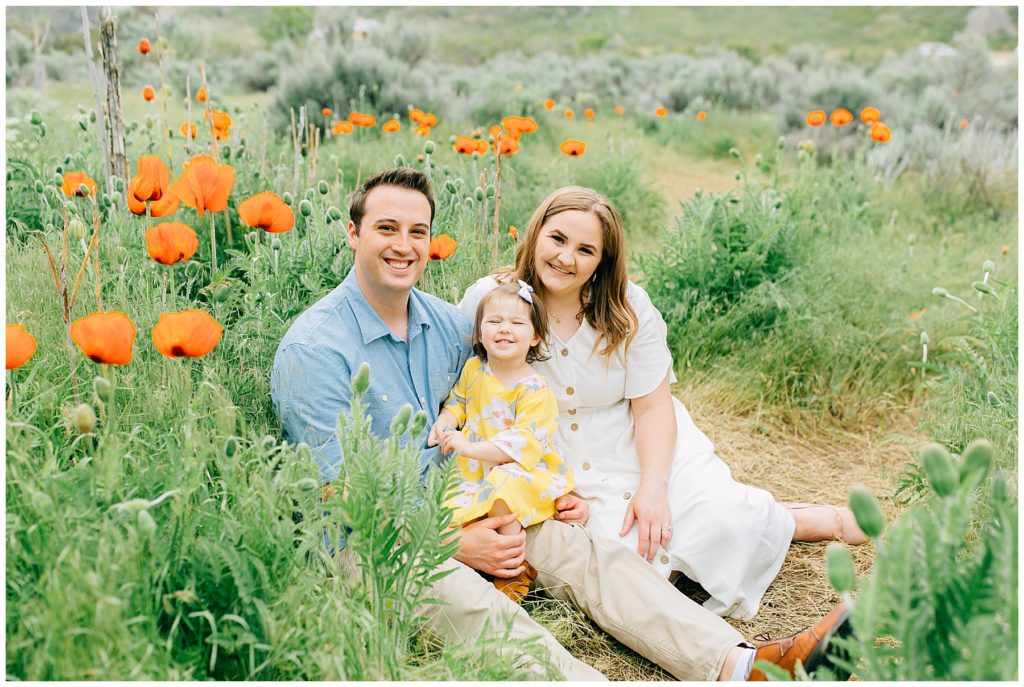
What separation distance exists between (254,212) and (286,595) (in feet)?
3.92

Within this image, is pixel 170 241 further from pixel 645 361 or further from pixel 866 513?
pixel 866 513

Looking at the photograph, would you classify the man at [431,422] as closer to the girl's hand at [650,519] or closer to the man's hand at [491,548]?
the man's hand at [491,548]

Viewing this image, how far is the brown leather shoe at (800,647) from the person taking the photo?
2.02 metres

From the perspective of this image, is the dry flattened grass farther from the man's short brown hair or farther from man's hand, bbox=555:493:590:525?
the man's short brown hair

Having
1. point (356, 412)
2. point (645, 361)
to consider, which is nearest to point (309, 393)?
point (356, 412)

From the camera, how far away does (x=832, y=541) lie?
2.91m

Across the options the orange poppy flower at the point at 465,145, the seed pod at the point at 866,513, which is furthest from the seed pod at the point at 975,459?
the orange poppy flower at the point at 465,145

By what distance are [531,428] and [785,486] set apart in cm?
144

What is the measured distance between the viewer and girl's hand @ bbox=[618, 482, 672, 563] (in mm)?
2471

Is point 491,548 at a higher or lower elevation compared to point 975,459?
lower

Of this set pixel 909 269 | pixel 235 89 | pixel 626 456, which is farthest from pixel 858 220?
pixel 235 89

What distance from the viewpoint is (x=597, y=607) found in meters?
2.29

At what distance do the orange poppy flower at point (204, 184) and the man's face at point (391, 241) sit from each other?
39 centimetres

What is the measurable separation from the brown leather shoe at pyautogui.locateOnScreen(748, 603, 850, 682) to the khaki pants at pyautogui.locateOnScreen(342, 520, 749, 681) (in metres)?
0.08
